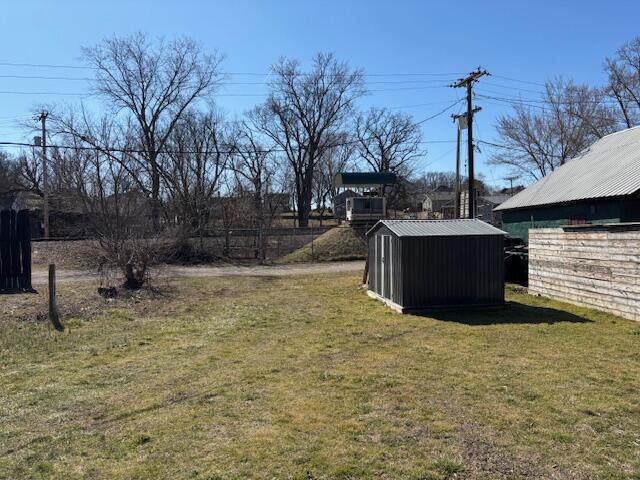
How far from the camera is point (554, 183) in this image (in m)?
19.7

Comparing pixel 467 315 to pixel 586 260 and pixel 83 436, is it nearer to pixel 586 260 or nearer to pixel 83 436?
pixel 586 260

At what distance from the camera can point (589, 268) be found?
12148 mm

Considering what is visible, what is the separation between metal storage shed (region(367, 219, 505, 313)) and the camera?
11.9 metres

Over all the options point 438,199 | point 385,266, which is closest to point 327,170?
point 438,199

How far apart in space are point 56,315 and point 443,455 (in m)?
8.67

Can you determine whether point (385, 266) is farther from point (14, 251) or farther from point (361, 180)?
point (361, 180)

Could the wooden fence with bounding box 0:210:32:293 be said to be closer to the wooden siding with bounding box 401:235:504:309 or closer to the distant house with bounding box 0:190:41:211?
the wooden siding with bounding box 401:235:504:309

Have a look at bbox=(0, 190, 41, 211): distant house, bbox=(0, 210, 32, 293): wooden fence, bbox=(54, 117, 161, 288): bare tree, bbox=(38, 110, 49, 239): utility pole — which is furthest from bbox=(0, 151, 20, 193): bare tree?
bbox=(0, 210, 32, 293): wooden fence

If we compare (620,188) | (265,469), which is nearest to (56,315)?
(265,469)

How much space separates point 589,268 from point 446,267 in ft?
10.8

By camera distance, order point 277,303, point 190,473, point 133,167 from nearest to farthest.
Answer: point 190,473 → point 277,303 → point 133,167

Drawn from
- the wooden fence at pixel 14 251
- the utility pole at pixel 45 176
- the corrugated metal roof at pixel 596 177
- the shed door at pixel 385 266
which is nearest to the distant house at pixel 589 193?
the corrugated metal roof at pixel 596 177

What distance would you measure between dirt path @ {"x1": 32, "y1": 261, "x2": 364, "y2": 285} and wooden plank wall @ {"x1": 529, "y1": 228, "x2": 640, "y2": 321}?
1033cm

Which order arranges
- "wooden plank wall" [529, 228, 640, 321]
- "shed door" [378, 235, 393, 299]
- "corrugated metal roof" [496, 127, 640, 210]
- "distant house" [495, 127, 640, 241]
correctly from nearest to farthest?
"wooden plank wall" [529, 228, 640, 321] < "shed door" [378, 235, 393, 299] < "distant house" [495, 127, 640, 241] < "corrugated metal roof" [496, 127, 640, 210]
